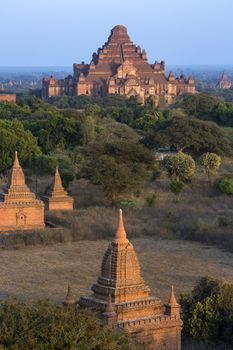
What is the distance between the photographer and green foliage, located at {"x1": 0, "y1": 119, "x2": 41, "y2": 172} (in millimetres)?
46750

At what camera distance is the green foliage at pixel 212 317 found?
17984 mm

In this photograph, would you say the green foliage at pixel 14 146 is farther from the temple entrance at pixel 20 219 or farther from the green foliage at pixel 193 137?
the temple entrance at pixel 20 219

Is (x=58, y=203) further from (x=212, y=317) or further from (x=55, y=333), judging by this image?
(x=55, y=333)

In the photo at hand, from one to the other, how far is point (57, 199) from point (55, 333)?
21669 mm

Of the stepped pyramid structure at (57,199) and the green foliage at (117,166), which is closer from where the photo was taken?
the stepped pyramid structure at (57,199)

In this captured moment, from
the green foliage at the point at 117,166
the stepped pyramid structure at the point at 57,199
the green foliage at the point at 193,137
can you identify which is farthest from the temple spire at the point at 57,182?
the green foliage at the point at 193,137

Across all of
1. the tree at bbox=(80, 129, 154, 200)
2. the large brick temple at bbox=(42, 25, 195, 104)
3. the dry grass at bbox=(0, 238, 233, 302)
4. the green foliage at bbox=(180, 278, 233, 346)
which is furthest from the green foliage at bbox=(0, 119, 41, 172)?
the large brick temple at bbox=(42, 25, 195, 104)

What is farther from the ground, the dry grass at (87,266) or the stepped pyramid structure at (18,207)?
the stepped pyramid structure at (18,207)

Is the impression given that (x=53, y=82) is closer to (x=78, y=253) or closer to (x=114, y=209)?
(x=114, y=209)

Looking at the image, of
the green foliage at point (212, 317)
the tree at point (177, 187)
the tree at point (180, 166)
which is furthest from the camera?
the tree at point (180, 166)

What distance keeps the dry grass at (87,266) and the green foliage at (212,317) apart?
16.9ft

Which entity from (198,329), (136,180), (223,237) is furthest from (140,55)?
(198,329)

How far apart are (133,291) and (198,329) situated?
2494 millimetres

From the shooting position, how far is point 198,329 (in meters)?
18.1
